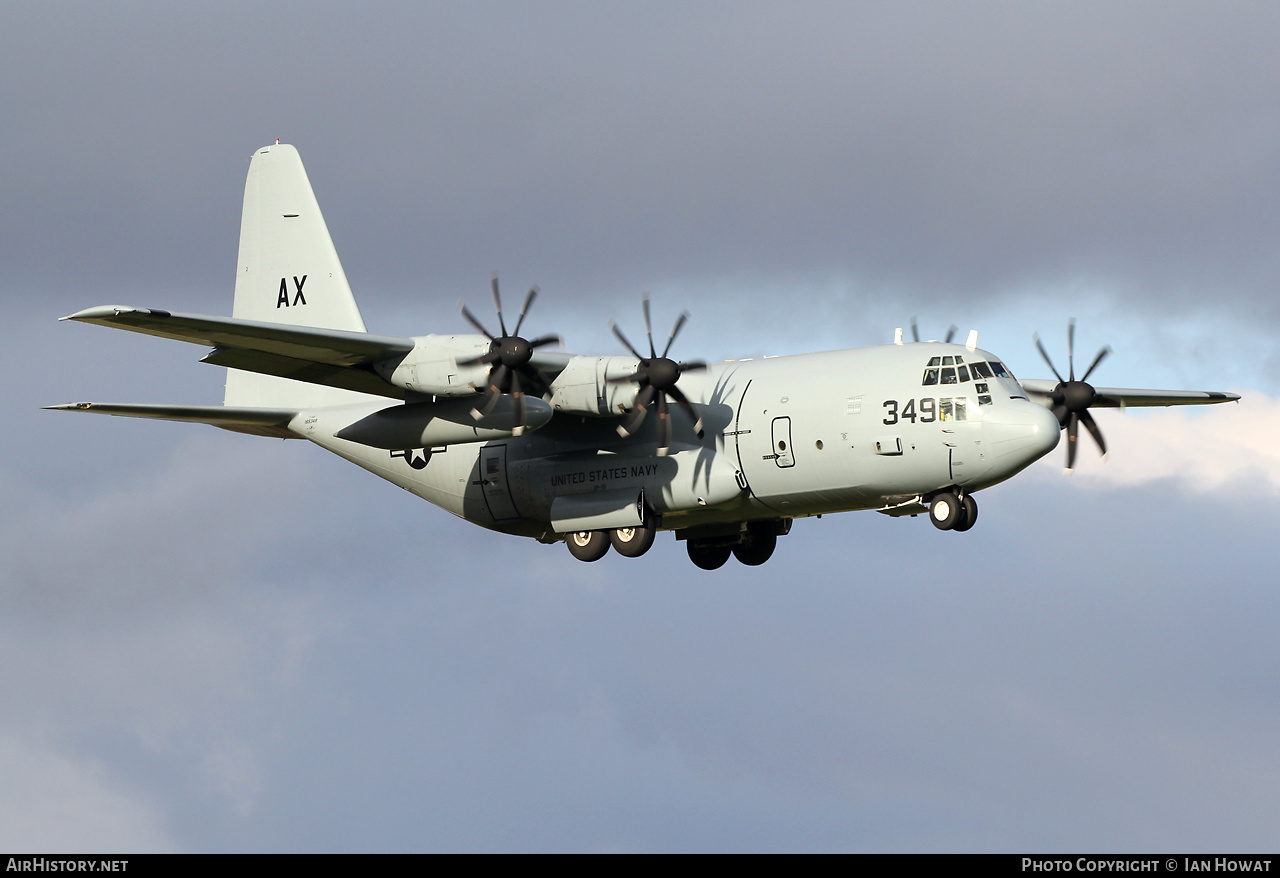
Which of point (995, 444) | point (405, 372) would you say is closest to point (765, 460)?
point (995, 444)

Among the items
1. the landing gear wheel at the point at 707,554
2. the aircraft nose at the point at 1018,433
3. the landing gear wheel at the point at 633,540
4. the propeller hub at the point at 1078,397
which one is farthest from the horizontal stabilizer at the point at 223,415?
the propeller hub at the point at 1078,397

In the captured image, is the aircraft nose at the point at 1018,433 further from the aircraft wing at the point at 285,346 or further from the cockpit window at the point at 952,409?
the aircraft wing at the point at 285,346

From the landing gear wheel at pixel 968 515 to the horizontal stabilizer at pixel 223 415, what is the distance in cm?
1431

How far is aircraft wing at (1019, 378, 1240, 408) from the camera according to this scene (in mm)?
33688

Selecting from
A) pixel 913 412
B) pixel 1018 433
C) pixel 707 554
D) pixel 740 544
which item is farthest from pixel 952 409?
pixel 707 554

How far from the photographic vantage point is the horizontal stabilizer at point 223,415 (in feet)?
103

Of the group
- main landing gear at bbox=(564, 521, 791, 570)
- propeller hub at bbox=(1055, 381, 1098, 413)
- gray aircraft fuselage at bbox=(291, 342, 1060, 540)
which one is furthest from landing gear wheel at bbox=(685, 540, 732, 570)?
propeller hub at bbox=(1055, 381, 1098, 413)

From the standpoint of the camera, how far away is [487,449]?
112 feet

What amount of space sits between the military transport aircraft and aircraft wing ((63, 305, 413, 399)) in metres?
0.04

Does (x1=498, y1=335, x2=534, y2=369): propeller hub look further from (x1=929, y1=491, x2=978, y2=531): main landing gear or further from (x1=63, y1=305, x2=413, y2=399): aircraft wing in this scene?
(x1=929, y1=491, x2=978, y2=531): main landing gear

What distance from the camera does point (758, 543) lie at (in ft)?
117

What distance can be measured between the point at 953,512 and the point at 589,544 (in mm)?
7559

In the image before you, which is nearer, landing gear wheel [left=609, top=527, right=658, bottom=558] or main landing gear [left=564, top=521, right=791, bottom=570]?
landing gear wheel [left=609, top=527, right=658, bottom=558]

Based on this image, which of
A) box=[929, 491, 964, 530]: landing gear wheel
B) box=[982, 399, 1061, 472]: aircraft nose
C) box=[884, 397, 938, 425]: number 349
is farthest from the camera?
box=[929, 491, 964, 530]: landing gear wheel
